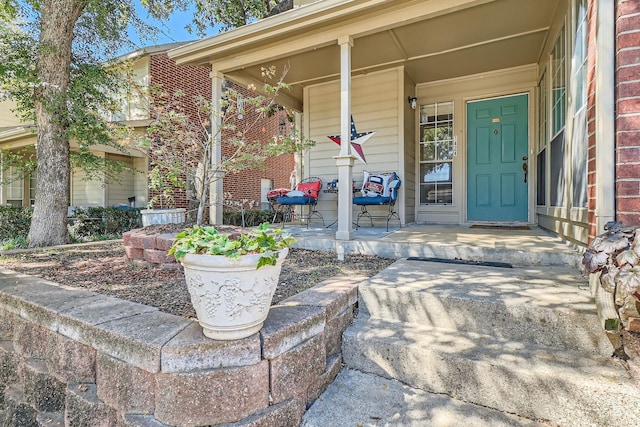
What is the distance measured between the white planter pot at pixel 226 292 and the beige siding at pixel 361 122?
3973 mm

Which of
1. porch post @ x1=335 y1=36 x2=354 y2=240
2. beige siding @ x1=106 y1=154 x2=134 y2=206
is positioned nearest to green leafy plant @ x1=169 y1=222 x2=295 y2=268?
porch post @ x1=335 y1=36 x2=354 y2=240

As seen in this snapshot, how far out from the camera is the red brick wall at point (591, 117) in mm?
1955

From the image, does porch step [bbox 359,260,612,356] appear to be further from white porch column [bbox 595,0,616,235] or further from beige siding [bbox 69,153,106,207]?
beige siding [bbox 69,153,106,207]

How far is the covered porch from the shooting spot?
330 cm

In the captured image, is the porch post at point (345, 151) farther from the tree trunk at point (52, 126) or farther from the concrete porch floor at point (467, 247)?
the tree trunk at point (52, 126)

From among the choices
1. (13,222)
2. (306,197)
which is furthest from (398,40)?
(13,222)

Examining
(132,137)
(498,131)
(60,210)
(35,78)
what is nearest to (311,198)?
(132,137)

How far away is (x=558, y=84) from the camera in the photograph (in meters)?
3.30

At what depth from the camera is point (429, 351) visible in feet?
5.17

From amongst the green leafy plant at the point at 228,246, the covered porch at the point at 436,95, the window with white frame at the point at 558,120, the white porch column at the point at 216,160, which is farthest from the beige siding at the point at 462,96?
the green leafy plant at the point at 228,246

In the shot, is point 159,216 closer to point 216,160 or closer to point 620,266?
point 216,160

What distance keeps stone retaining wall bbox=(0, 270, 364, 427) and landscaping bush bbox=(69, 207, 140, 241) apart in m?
4.48

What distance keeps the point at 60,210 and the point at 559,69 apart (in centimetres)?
602

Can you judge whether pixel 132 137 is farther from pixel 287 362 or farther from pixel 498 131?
pixel 498 131
